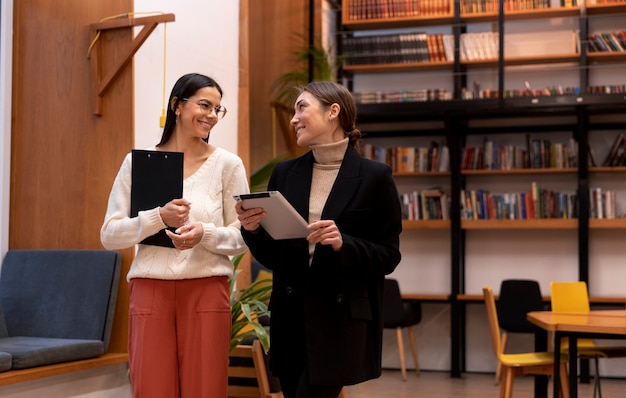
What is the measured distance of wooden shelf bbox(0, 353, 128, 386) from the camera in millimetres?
3695

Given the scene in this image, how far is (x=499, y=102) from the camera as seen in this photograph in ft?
26.0

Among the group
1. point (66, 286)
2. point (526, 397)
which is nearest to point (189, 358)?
point (66, 286)

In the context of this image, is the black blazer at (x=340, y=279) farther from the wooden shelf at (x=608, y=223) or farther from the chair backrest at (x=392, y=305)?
the wooden shelf at (x=608, y=223)

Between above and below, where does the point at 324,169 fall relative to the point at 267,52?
below

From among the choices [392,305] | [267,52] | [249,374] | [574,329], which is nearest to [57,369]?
[249,374]

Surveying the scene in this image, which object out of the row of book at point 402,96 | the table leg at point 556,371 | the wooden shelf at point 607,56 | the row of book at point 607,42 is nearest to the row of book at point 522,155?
the row of book at point 402,96

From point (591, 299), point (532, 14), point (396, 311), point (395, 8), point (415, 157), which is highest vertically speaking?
point (395, 8)

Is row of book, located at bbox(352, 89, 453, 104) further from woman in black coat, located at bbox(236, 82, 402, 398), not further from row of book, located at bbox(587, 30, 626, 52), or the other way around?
woman in black coat, located at bbox(236, 82, 402, 398)

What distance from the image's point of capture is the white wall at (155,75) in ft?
14.0

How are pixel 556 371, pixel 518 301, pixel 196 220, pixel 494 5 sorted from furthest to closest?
pixel 494 5 → pixel 518 301 → pixel 556 371 → pixel 196 220

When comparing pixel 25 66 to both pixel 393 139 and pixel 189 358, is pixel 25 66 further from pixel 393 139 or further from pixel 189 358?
pixel 393 139

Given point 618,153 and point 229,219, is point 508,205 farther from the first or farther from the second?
point 229,219

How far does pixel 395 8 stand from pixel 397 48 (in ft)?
1.36

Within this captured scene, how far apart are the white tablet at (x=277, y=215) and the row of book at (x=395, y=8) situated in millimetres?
6438
